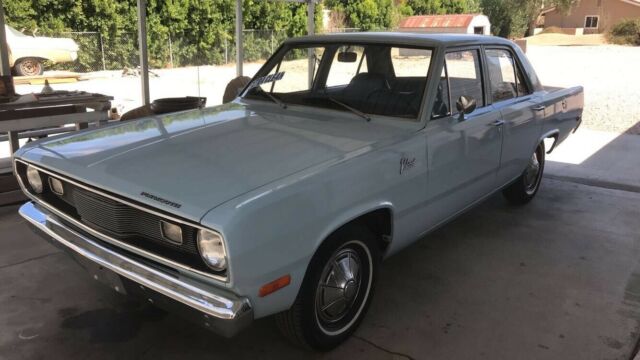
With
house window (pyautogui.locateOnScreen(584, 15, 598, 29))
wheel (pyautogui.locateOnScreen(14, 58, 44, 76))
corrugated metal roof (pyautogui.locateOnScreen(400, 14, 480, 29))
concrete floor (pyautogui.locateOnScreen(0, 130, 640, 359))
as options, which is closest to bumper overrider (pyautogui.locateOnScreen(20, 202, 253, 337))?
concrete floor (pyautogui.locateOnScreen(0, 130, 640, 359))

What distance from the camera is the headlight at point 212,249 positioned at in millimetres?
2316

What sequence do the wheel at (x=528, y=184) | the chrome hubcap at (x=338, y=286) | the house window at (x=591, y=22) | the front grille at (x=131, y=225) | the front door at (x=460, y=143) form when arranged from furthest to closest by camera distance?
the house window at (x=591, y=22), the wheel at (x=528, y=184), the front door at (x=460, y=143), the chrome hubcap at (x=338, y=286), the front grille at (x=131, y=225)

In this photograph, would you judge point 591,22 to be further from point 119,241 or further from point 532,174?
point 119,241

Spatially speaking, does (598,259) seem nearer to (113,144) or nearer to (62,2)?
(113,144)

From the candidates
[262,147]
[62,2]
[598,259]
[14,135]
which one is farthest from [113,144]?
[62,2]

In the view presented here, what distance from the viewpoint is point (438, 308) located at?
3584 mm

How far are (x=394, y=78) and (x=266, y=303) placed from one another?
2.11 meters

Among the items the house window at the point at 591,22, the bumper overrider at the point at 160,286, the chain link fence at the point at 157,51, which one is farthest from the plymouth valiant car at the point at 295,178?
the house window at the point at 591,22

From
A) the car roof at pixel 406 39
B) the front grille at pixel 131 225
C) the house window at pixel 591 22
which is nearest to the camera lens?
the front grille at pixel 131 225

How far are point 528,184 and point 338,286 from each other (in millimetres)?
3331

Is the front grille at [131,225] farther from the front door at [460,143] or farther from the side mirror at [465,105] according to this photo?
the side mirror at [465,105]

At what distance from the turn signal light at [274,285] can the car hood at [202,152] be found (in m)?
0.42

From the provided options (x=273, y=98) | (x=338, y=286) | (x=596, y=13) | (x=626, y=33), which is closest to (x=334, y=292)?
(x=338, y=286)

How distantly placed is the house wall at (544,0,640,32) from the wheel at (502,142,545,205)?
4561cm
